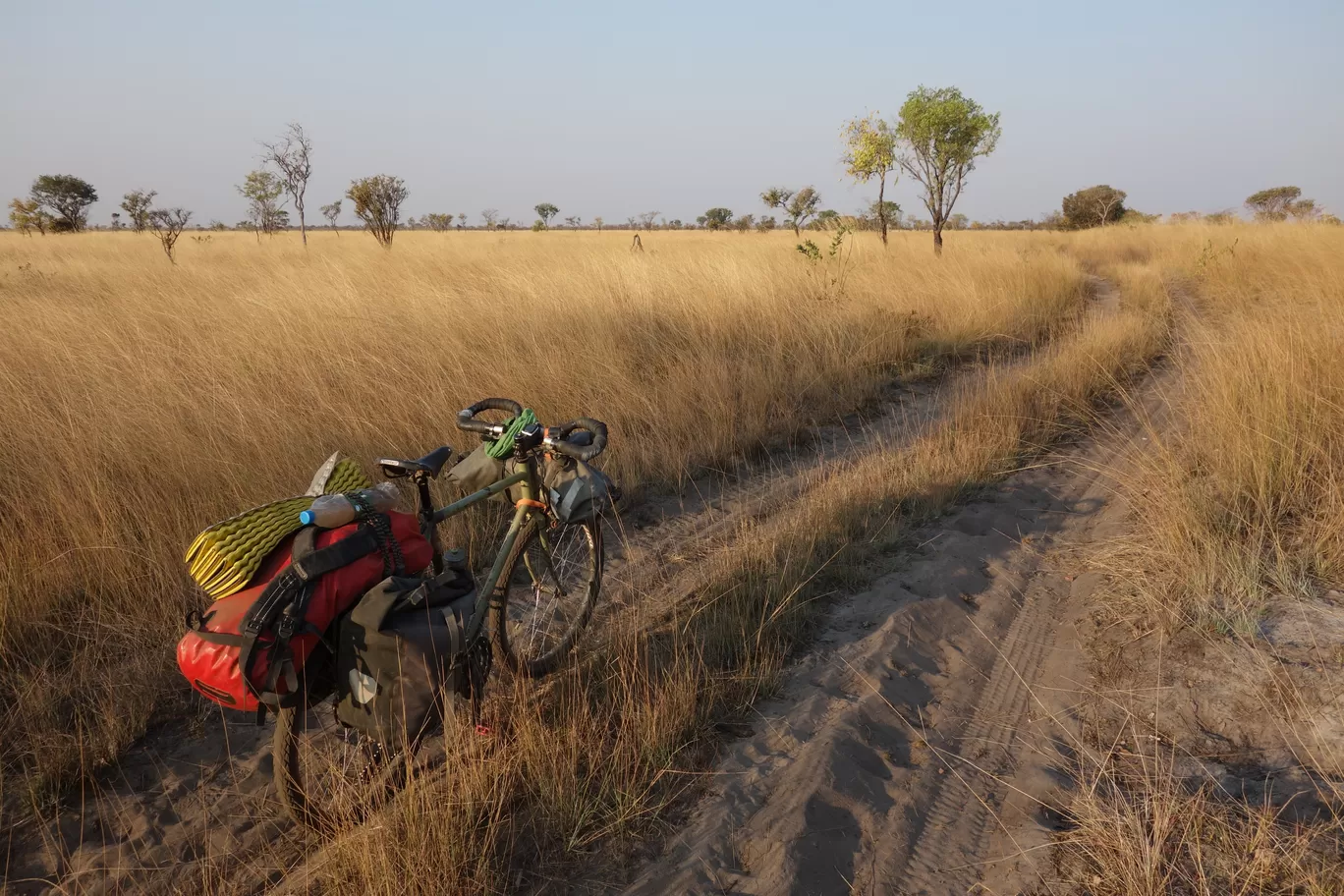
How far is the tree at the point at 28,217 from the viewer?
31.0 m

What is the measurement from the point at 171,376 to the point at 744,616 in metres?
4.46

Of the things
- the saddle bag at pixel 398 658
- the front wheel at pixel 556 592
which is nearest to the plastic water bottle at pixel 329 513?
the saddle bag at pixel 398 658

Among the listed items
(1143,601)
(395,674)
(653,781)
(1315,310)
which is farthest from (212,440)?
(1315,310)

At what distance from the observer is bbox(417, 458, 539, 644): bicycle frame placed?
7.42 ft

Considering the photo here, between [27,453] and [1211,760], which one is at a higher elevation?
[27,453]

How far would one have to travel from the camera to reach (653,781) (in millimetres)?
2262

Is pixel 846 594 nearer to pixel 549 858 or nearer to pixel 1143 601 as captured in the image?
pixel 1143 601

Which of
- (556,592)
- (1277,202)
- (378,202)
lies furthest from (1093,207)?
(556,592)

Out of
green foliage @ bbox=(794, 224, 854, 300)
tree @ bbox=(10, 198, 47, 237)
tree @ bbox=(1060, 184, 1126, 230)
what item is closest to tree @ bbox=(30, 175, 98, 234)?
tree @ bbox=(10, 198, 47, 237)

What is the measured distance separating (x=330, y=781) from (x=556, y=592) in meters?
1.05

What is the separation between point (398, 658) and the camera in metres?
1.83

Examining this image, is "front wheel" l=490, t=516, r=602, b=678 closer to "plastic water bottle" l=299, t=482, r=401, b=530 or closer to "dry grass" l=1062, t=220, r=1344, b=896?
"plastic water bottle" l=299, t=482, r=401, b=530

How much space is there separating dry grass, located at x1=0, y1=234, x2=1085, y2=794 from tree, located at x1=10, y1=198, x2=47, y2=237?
28.5 m

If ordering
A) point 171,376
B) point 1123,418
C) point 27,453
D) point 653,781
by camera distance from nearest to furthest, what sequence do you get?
1. point 653,781
2. point 27,453
3. point 171,376
4. point 1123,418
